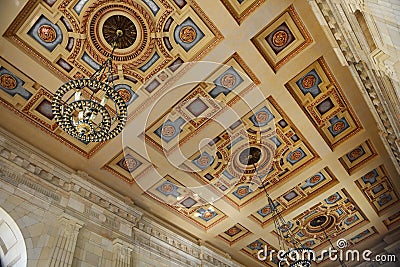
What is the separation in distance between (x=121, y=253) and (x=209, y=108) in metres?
3.27

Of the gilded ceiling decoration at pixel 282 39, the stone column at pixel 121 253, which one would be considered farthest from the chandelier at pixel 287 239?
the stone column at pixel 121 253

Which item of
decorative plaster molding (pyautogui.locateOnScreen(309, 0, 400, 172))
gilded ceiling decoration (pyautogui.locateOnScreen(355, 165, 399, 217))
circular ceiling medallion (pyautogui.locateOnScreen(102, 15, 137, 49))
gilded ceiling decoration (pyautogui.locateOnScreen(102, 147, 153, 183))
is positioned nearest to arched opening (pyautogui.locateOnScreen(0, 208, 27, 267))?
gilded ceiling decoration (pyautogui.locateOnScreen(102, 147, 153, 183))

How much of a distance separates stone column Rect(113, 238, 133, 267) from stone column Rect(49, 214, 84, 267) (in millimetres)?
855

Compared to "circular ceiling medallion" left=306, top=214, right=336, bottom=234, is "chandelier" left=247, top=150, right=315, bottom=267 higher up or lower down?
lower down

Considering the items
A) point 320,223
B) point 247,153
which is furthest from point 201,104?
point 320,223

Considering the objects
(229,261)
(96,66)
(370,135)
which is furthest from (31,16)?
(229,261)

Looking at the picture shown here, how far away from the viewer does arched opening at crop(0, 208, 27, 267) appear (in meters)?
5.01

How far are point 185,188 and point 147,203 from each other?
0.95m

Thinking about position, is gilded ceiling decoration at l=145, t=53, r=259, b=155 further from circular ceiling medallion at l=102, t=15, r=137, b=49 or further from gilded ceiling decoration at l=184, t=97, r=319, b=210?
circular ceiling medallion at l=102, t=15, r=137, b=49

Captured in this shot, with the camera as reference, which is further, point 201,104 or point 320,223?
point 320,223

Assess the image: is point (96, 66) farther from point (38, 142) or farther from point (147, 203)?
point (147, 203)

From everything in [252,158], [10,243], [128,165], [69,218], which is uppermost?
[252,158]

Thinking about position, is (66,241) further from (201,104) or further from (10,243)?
(201,104)

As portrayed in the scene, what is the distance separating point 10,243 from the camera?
5141mm
